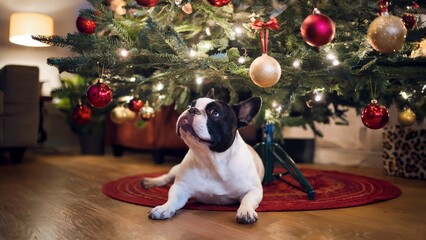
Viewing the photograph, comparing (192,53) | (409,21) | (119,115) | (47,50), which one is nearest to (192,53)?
(192,53)

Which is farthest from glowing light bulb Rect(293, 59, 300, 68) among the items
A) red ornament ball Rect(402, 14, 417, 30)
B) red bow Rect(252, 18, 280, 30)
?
red ornament ball Rect(402, 14, 417, 30)

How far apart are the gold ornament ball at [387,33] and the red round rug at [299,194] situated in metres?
0.58

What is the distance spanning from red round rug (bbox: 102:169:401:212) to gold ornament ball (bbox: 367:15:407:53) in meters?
0.58

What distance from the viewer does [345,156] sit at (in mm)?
2814

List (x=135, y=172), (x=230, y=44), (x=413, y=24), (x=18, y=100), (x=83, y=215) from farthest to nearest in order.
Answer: (x=18, y=100), (x=135, y=172), (x=230, y=44), (x=413, y=24), (x=83, y=215)

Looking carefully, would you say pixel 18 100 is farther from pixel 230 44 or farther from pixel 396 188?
pixel 396 188

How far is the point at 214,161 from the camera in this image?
130 cm

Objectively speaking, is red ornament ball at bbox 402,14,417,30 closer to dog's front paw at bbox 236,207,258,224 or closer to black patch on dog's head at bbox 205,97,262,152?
black patch on dog's head at bbox 205,97,262,152

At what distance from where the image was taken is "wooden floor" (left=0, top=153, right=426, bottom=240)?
1058 millimetres

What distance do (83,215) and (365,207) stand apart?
0.90 meters

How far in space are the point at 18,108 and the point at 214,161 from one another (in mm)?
1726

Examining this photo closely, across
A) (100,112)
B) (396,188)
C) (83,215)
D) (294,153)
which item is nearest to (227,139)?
(83,215)

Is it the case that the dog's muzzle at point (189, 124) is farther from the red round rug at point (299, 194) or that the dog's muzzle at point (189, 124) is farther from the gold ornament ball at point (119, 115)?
the gold ornament ball at point (119, 115)

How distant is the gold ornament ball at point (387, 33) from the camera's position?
3.24ft
